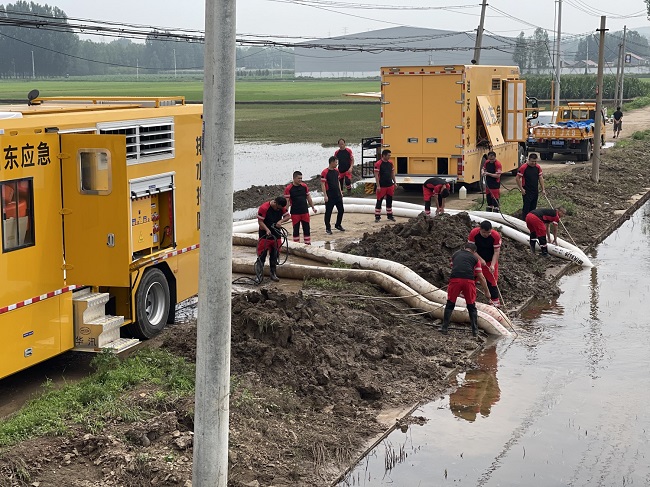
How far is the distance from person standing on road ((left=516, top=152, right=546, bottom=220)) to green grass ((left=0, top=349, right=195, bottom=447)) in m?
11.7

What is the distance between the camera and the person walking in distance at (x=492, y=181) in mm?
21913

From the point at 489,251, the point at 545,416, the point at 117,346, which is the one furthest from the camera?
the point at 489,251

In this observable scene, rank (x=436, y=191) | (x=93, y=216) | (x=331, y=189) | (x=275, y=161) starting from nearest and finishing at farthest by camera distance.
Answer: (x=93, y=216) < (x=331, y=189) < (x=436, y=191) < (x=275, y=161)

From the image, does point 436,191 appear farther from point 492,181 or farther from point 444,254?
point 444,254

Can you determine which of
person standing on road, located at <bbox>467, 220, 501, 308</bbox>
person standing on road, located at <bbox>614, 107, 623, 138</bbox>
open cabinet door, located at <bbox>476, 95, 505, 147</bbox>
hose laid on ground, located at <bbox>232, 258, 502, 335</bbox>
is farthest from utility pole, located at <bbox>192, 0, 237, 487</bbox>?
person standing on road, located at <bbox>614, 107, 623, 138</bbox>

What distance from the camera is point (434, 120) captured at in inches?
1028

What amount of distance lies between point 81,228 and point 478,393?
525cm

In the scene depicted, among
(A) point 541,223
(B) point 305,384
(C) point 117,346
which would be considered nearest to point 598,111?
(A) point 541,223

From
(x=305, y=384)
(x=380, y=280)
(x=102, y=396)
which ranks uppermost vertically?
(x=380, y=280)

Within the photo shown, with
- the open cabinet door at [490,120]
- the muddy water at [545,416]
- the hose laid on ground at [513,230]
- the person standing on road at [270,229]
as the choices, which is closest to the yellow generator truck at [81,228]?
the person standing on road at [270,229]

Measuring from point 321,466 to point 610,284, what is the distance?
410 inches

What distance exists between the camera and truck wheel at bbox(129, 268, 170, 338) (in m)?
12.8

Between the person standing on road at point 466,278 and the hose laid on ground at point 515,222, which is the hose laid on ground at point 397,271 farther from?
the hose laid on ground at point 515,222

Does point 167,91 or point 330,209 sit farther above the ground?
point 167,91
